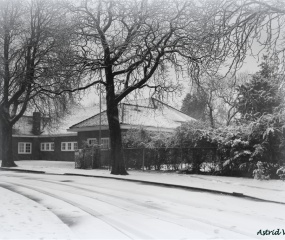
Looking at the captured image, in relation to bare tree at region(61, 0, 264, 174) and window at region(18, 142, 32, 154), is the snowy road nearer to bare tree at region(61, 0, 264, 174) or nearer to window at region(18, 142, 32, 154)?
bare tree at region(61, 0, 264, 174)

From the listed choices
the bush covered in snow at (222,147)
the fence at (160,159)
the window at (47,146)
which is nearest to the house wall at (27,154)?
the window at (47,146)

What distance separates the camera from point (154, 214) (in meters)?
9.02

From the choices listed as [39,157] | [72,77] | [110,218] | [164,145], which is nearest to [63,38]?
[72,77]

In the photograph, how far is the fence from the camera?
21.1 m

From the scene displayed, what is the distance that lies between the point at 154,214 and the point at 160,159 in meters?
15.4

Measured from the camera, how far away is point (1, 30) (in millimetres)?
26609

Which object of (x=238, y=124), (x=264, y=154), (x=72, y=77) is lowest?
(x=264, y=154)

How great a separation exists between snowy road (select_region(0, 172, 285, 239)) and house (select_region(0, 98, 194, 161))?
72.5 ft

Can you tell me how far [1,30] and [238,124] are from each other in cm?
1755

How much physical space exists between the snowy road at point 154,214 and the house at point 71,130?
22090mm

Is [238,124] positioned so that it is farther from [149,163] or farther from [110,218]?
[110,218]

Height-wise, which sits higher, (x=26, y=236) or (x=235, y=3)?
(x=235, y=3)

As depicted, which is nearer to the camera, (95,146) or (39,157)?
(95,146)

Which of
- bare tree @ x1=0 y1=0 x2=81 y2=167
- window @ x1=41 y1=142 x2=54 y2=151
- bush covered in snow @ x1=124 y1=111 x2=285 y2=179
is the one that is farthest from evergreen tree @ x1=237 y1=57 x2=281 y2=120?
window @ x1=41 y1=142 x2=54 y2=151
